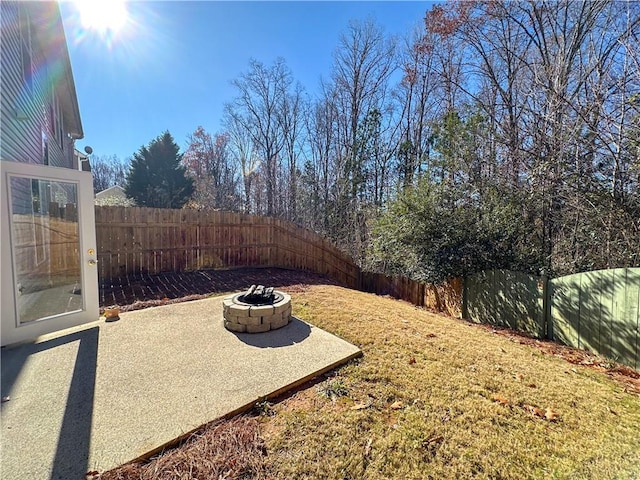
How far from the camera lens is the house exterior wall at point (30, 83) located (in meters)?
4.00

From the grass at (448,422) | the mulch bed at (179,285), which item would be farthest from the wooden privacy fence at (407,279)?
the grass at (448,422)

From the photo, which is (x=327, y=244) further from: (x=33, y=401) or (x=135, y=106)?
(x=135, y=106)

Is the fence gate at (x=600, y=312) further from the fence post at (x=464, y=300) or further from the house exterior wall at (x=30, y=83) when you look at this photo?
the house exterior wall at (x=30, y=83)

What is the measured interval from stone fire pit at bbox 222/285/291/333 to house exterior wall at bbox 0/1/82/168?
137 inches

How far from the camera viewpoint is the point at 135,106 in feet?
46.6

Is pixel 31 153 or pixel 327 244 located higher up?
pixel 31 153

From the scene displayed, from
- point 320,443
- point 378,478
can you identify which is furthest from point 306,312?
point 378,478

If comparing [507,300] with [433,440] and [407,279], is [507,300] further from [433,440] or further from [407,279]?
[433,440]

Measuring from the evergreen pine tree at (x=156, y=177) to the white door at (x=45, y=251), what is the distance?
17.5 meters

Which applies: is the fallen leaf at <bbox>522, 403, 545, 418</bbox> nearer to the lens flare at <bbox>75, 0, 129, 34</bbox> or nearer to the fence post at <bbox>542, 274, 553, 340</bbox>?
the fence post at <bbox>542, 274, 553, 340</bbox>

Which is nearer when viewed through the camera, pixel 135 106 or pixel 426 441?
pixel 426 441

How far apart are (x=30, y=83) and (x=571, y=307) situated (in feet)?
34.6

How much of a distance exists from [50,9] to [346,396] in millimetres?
8952

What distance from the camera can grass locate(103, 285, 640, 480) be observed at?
172cm
